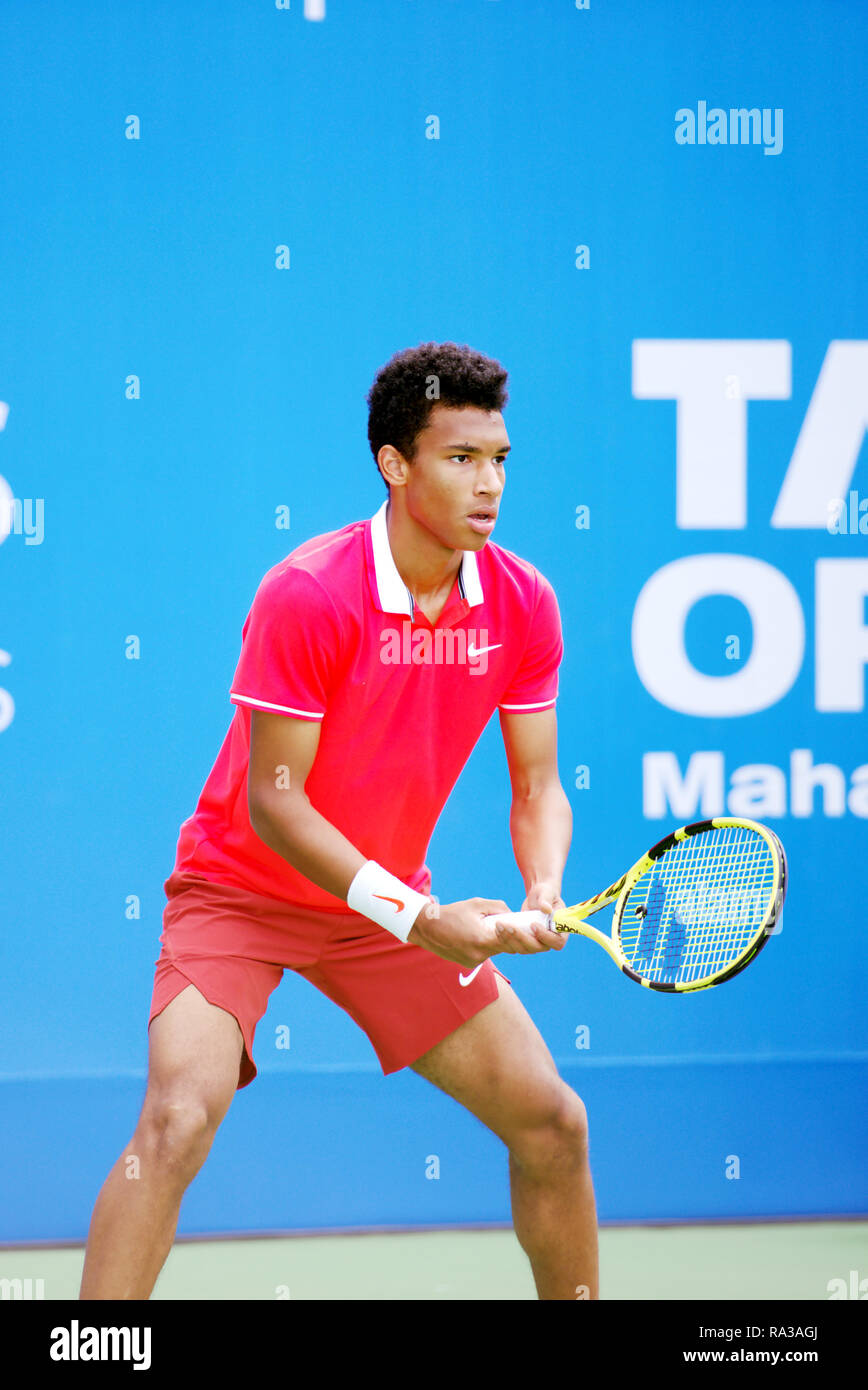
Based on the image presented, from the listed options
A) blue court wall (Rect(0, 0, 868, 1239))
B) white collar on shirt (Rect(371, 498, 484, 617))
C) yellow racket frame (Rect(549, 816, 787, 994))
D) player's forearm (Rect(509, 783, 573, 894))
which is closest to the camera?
yellow racket frame (Rect(549, 816, 787, 994))

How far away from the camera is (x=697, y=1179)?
370 centimetres

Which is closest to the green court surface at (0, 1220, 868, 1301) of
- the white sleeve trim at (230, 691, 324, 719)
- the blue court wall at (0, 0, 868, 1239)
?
the blue court wall at (0, 0, 868, 1239)

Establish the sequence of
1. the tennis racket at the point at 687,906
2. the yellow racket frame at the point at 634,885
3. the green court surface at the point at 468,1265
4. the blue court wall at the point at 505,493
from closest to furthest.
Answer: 1. the yellow racket frame at the point at 634,885
2. the tennis racket at the point at 687,906
3. the green court surface at the point at 468,1265
4. the blue court wall at the point at 505,493

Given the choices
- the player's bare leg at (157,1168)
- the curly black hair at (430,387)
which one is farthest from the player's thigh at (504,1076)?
the curly black hair at (430,387)

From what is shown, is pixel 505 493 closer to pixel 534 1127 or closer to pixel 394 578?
pixel 394 578

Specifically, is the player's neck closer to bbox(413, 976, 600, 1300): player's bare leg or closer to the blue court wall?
bbox(413, 976, 600, 1300): player's bare leg

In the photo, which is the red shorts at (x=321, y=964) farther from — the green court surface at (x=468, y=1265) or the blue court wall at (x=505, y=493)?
the blue court wall at (x=505, y=493)

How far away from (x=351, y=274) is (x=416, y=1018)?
186 centimetres

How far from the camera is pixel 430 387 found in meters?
2.44

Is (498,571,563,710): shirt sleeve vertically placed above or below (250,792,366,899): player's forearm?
above

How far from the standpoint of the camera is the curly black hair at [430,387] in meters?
2.42

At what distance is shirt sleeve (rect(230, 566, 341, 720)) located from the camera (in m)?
2.28

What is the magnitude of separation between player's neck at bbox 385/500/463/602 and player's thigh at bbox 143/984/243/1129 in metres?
0.71

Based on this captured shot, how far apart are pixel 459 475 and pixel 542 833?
1.99ft
